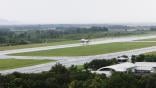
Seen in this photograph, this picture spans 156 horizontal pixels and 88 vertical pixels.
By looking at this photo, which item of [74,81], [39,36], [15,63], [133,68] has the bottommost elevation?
[39,36]

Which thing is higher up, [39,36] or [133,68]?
[133,68]

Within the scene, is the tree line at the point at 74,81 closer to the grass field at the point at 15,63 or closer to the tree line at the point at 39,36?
the grass field at the point at 15,63

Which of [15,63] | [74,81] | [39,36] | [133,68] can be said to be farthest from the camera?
[39,36]

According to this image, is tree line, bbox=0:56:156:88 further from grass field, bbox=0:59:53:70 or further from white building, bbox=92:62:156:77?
grass field, bbox=0:59:53:70

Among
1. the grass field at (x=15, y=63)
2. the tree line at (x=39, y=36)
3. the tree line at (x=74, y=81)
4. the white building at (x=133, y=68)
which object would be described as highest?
the tree line at (x=74, y=81)

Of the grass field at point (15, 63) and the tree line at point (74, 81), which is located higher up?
the tree line at point (74, 81)

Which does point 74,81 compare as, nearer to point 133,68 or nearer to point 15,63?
point 133,68

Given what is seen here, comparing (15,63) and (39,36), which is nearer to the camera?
(15,63)

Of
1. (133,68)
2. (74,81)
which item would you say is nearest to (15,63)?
(133,68)

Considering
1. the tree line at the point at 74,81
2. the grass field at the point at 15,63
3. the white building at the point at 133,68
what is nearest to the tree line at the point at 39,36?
the grass field at the point at 15,63

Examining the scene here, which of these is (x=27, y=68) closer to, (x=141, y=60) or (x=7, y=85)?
(x=141, y=60)

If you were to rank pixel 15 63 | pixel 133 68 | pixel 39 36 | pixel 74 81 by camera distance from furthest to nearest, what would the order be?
pixel 39 36, pixel 15 63, pixel 133 68, pixel 74 81
